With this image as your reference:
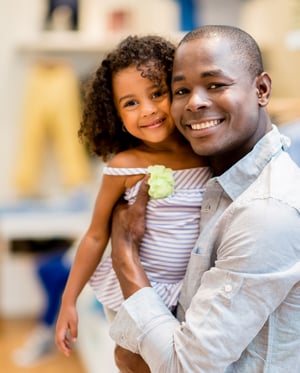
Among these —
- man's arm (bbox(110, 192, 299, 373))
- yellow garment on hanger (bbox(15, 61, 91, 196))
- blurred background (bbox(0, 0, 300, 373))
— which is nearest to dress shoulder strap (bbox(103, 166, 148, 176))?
man's arm (bbox(110, 192, 299, 373))

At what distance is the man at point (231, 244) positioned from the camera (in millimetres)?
995

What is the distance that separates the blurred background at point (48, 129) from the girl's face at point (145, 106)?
2.17 metres

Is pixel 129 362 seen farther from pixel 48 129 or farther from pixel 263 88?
pixel 48 129

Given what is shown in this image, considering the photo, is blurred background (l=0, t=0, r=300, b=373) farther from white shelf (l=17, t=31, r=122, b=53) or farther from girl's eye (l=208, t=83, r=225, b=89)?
girl's eye (l=208, t=83, r=225, b=89)

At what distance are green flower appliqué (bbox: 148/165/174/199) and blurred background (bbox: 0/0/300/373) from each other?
7.20ft

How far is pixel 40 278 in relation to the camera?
3.47m

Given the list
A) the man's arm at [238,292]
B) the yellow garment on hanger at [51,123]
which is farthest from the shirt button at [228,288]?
the yellow garment on hanger at [51,123]

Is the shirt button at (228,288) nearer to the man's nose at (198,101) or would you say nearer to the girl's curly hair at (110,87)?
the man's nose at (198,101)

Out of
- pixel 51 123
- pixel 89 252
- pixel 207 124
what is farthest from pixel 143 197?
pixel 51 123

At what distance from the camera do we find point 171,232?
1.30 m

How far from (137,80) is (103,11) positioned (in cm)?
288

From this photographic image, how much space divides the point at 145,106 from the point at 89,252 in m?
0.35

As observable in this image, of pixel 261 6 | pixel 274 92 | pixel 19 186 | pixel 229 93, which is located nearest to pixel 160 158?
pixel 229 93

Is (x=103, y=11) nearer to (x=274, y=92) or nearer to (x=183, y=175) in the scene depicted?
(x=274, y=92)
